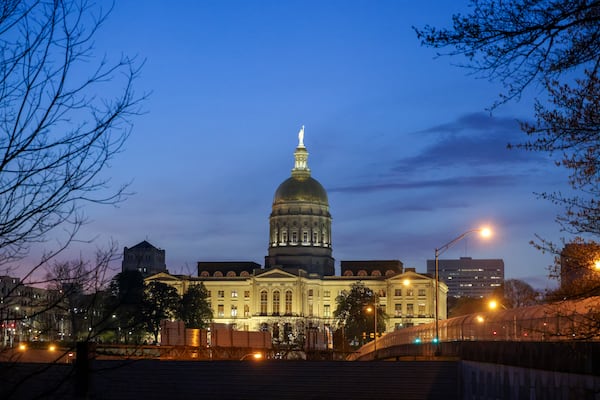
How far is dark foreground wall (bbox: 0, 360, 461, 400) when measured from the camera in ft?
150

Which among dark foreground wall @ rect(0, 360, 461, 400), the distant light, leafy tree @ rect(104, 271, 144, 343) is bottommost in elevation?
dark foreground wall @ rect(0, 360, 461, 400)

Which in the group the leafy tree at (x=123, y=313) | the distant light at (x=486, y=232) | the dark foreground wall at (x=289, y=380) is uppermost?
the distant light at (x=486, y=232)

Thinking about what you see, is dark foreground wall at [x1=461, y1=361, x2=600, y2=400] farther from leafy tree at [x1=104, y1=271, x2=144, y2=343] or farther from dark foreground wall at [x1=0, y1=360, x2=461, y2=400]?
leafy tree at [x1=104, y1=271, x2=144, y2=343]

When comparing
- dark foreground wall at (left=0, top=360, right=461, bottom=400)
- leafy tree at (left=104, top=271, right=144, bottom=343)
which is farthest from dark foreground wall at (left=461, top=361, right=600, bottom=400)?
leafy tree at (left=104, top=271, right=144, bottom=343)

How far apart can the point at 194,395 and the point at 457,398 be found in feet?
40.8

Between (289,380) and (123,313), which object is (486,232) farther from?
(123,313)

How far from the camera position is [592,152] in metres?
19.9

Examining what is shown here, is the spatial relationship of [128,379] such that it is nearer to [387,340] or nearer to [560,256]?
[560,256]

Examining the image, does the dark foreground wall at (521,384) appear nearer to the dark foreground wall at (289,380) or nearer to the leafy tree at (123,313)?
the dark foreground wall at (289,380)

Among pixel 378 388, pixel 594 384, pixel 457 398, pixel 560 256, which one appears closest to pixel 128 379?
pixel 378 388

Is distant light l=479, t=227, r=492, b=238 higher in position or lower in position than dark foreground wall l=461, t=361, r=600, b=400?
higher

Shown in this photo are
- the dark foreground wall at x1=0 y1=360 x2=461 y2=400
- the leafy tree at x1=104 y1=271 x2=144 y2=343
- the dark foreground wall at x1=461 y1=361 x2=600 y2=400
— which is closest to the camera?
the leafy tree at x1=104 y1=271 x2=144 y2=343

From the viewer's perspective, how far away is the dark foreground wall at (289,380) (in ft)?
150

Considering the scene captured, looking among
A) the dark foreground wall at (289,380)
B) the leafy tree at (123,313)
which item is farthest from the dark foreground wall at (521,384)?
the leafy tree at (123,313)
